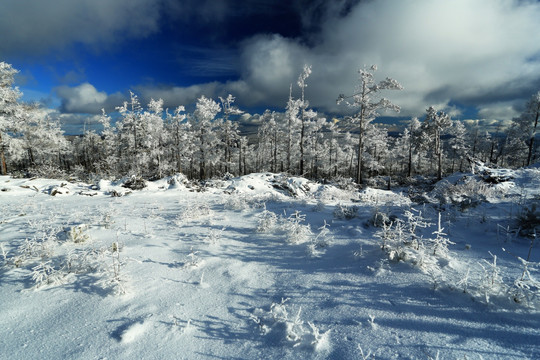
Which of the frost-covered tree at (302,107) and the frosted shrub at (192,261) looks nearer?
the frosted shrub at (192,261)

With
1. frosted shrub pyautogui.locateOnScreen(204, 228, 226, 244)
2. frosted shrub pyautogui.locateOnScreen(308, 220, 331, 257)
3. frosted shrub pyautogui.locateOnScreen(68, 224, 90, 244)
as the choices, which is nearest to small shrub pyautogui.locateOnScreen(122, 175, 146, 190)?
frosted shrub pyautogui.locateOnScreen(68, 224, 90, 244)

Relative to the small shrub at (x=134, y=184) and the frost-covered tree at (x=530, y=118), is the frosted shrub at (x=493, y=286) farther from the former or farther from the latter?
the frost-covered tree at (x=530, y=118)

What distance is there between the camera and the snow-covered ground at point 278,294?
95.0 inches

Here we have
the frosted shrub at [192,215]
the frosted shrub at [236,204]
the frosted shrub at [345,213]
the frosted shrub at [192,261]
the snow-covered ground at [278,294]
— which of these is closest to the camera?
the snow-covered ground at [278,294]

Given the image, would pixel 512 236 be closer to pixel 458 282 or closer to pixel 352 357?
pixel 458 282

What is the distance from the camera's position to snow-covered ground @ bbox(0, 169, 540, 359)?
2.41 m

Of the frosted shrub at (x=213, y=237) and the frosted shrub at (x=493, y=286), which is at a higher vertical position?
the frosted shrub at (x=493, y=286)

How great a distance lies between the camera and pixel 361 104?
19078 millimetres

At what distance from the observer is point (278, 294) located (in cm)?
334

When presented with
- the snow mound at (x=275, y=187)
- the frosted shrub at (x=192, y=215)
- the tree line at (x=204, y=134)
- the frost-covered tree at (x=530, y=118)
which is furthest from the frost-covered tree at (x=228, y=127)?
the frost-covered tree at (x=530, y=118)

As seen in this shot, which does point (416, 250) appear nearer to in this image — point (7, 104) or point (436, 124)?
point (7, 104)

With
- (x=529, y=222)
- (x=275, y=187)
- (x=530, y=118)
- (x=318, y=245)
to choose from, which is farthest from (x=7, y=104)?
(x=530, y=118)

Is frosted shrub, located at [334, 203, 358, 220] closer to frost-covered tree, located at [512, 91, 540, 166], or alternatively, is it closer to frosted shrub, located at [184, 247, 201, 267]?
frosted shrub, located at [184, 247, 201, 267]

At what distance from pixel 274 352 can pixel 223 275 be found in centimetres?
172
